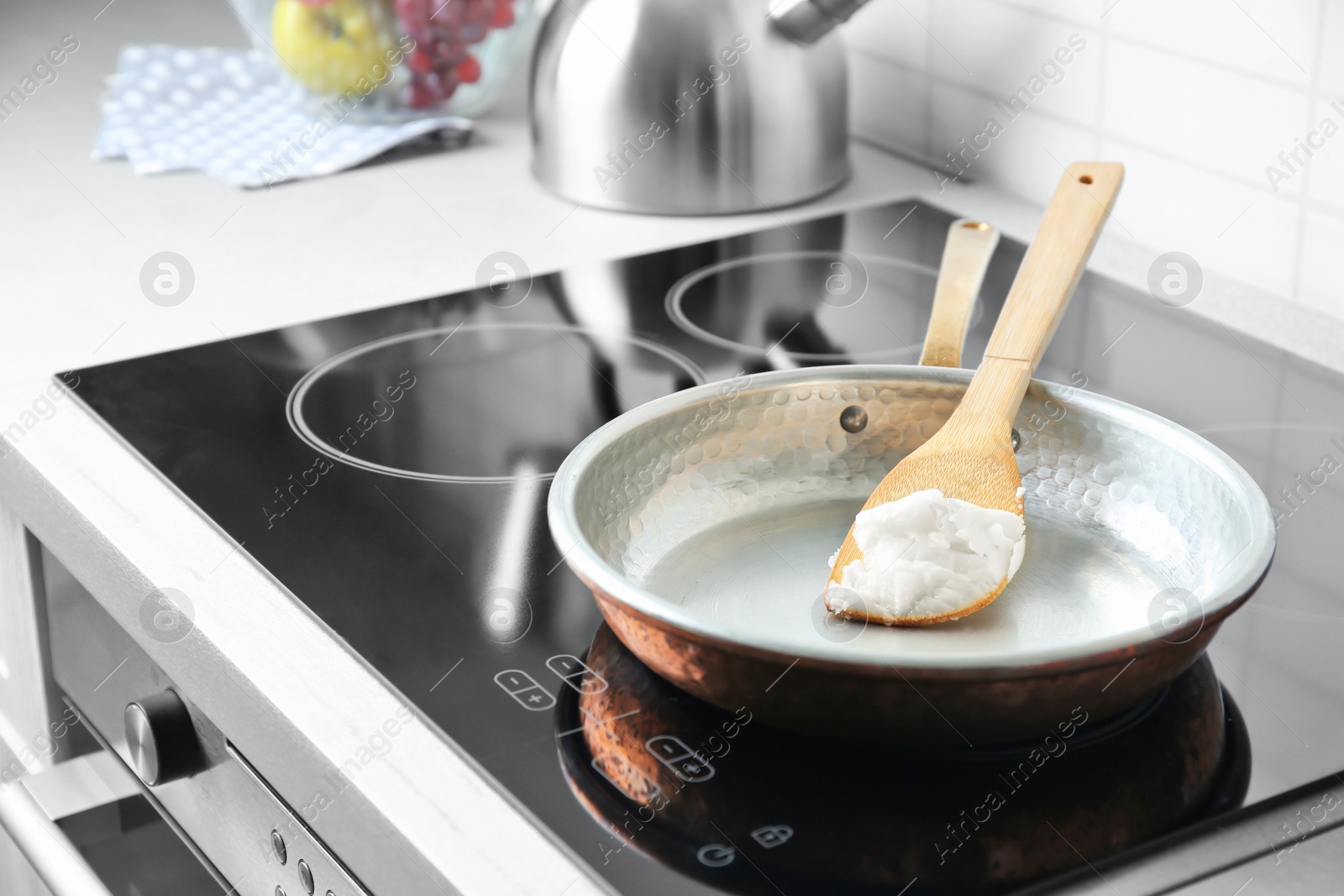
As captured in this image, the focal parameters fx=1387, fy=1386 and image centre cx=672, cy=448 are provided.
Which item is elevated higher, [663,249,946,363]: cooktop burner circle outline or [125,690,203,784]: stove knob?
[125,690,203,784]: stove knob

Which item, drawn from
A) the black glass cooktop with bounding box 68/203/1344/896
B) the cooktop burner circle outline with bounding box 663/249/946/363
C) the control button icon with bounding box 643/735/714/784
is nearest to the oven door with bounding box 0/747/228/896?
the black glass cooktop with bounding box 68/203/1344/896

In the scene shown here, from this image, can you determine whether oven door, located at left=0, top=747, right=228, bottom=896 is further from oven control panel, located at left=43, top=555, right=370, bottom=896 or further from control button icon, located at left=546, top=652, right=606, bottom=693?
control button icon, located at left=546, top=652, right=606, bottom=693

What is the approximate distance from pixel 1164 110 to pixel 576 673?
0.64 metres

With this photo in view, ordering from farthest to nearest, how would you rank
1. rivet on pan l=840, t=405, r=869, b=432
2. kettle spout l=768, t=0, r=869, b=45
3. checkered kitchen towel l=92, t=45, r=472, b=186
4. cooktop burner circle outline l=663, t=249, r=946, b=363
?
checkered kitchen towel l=92, t=45, r=472, b=186 → kettle spout l=768, t=0, r=869, b=45 → cooktop burner circle outline l=663, t=249, r=946, b=363 → rivet on pan l=840, t=405, r=869, b=432

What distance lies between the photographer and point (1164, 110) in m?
0.93

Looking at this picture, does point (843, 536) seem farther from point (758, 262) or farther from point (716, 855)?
point (758, 262)

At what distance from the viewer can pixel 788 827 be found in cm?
43

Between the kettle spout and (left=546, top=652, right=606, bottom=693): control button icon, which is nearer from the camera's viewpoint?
(left=546, top=652, right=606, bottom=693): control button icon

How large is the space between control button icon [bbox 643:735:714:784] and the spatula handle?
0.21 m

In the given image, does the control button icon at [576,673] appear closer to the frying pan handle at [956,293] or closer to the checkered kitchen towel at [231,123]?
the frying pan handle at [956,293]

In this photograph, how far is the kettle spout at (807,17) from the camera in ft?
3.22

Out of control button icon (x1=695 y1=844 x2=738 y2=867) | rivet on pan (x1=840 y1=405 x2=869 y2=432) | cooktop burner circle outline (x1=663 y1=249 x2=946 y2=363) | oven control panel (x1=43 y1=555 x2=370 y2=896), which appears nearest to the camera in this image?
control button icon (x1=695 y1=844 x2=738 y2=867)

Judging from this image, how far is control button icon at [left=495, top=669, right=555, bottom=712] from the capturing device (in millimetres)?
490

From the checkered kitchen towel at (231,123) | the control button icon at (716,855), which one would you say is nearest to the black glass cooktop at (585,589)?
the control button icon at (716,855)
